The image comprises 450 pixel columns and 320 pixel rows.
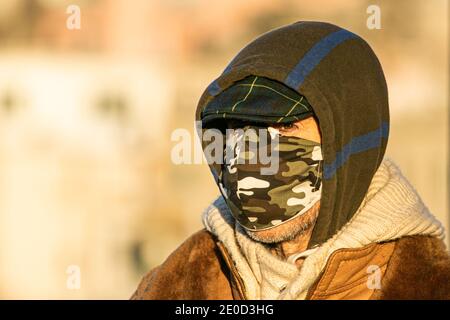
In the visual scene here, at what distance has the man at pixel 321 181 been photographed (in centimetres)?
254

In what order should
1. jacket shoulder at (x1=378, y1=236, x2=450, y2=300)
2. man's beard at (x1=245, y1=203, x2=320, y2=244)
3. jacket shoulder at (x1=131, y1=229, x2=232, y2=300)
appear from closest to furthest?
jacket shoulder at (x1=378, y1=236, x2=450, y2=300) → man's beard at (x1=245, y1=203, x2=320, y2=244) → jacket shoulder at (x1=131, y1=229, x2=232, y2=300)

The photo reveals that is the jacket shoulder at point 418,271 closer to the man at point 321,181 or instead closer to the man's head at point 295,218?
the man at point 321,181

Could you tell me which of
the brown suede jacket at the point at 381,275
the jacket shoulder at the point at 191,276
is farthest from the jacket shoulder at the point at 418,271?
the jacket shoulder at the point at 191,276

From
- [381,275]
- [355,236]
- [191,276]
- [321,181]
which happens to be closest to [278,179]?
[321,181]

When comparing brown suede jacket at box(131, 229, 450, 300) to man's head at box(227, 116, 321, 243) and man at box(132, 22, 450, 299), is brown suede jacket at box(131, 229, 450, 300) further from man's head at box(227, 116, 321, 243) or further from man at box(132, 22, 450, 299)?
man's head at box(227, 116, 321, 243)

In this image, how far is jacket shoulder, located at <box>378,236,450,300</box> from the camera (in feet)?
8.20

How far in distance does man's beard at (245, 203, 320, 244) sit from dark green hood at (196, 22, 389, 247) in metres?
0.04

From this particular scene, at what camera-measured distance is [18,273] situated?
6.74 m

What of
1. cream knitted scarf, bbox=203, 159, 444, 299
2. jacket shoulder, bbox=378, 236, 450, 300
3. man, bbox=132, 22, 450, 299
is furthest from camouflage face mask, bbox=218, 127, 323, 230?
jacket shoulder, bbox=378, 236, 450, 300

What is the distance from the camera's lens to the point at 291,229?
263 cm

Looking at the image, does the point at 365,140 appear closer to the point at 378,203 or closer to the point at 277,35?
the point at 378,203

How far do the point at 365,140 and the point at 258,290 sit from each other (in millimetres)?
444

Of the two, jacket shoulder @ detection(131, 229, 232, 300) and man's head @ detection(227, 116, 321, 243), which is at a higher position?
man's head @ detection(227, 116, 321, 243)
